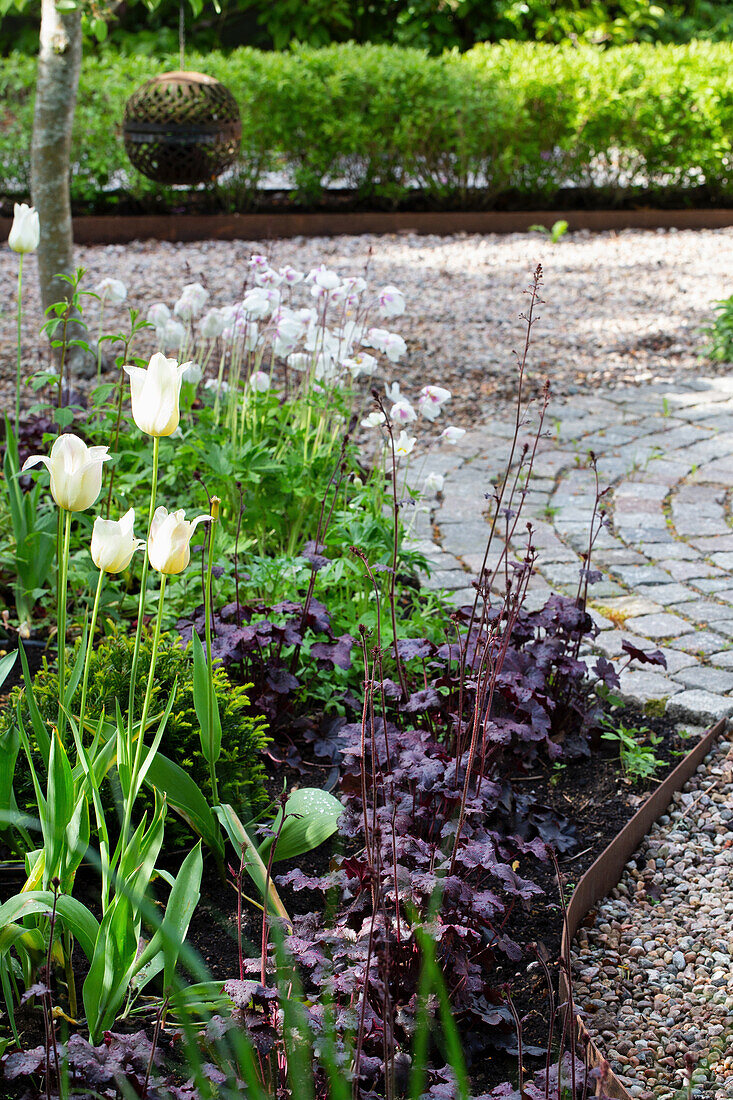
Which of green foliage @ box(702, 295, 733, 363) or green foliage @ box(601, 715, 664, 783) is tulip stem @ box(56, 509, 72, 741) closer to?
green foliage @ box(601, 715, 664, 783)

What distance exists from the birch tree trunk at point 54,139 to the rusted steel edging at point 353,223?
3110mm

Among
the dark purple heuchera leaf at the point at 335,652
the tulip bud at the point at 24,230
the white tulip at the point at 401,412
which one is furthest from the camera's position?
the white tulip at the point at 401,412

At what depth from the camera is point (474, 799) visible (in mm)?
1907

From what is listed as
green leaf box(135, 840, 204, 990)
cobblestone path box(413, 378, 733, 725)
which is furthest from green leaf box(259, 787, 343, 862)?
cobblestone path box(413, 378, 733, 725)

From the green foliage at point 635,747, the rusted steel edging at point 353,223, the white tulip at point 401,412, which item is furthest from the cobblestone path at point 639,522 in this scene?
the rusted steel edging at point 353,223

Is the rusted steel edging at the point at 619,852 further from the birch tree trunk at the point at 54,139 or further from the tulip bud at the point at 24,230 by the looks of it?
the birch tree trunk at the point at 54,139

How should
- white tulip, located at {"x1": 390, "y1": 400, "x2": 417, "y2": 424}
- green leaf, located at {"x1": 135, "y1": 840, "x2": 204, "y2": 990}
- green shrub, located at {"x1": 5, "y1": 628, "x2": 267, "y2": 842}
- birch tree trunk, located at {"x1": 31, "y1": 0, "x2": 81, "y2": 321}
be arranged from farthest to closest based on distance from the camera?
birch tree trunk, located at {"x1": 31, "y1": 0, "x2": 81, "y2": 321} → white tulip, located at {"x1": 390, "y1": 400, "x2": 417, "y2": 424} → green shrub, located at {"x1": 5, "y1": 628, "x2": 267, "y2": 842} → green leaf, located at {"x1": 135, "y1": 840, "x2": 204, "y2": 990}

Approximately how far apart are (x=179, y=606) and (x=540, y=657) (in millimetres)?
1071

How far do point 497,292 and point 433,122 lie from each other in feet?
8.21

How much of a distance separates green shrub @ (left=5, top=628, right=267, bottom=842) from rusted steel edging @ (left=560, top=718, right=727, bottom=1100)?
709mm

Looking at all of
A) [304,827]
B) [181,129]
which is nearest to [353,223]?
[181,129]

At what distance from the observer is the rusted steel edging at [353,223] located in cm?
806

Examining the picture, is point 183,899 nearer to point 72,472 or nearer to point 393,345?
point 72,472

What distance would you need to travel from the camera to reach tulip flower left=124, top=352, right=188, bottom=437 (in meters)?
1.49
